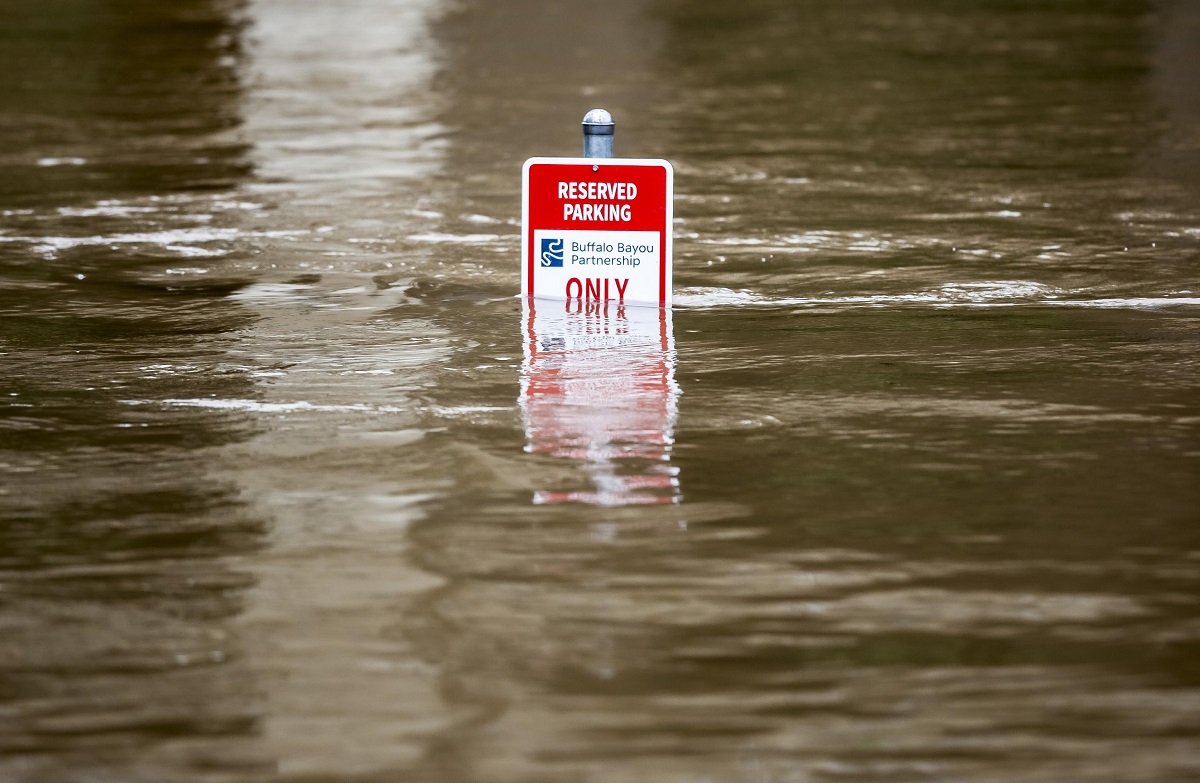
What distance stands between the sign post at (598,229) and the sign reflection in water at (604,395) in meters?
0.09

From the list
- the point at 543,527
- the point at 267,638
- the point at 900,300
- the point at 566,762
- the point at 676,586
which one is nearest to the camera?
the point at 566,762

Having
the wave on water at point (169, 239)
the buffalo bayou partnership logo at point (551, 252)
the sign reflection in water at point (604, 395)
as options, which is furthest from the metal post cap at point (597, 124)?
the wave on water at point (169, 239)

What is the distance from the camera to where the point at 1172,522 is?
193 inches

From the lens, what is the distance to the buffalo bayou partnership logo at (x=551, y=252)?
7871mm

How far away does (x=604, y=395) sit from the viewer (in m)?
6.27

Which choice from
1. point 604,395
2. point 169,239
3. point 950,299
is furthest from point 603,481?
point 169,239

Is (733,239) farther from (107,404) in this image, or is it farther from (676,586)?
(676,586)

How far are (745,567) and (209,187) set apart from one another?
25.5 ft

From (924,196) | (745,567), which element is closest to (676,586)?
(745,567)

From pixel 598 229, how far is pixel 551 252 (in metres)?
0.24

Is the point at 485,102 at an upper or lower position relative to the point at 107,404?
upper

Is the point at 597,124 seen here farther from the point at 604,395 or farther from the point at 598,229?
the point at 604,395

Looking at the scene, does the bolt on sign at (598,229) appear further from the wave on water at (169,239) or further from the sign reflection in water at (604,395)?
the wave on water at (169,239)

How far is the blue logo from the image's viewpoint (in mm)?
7875
